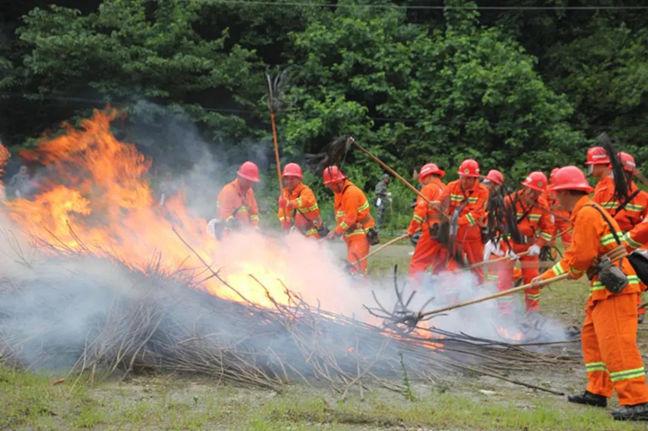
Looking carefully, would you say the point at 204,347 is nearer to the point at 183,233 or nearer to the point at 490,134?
the point at 183,233

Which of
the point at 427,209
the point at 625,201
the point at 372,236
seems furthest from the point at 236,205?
the point at 625,201

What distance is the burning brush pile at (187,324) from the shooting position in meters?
6.55

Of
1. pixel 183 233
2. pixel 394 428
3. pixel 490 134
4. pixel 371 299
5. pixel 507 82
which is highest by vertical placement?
pixel 507 82

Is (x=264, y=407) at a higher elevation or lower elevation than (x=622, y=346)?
lower

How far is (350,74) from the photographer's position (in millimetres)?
25031

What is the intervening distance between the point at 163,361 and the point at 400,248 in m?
12.4

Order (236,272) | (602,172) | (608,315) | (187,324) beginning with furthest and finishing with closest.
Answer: (602,172) < (236,272) < (187,324) < (608,315)

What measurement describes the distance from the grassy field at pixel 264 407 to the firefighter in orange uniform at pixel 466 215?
3.07 metres

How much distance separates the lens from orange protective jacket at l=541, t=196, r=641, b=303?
5914 mm

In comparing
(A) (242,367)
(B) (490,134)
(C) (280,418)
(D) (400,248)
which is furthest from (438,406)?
(B) (490,134)

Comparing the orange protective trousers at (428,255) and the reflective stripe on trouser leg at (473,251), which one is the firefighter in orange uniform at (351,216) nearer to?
the orange protective trousers at (428,255)

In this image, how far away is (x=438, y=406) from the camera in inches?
233

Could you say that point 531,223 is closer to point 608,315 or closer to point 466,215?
point 466,215

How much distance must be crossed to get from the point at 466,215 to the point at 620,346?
407cm
